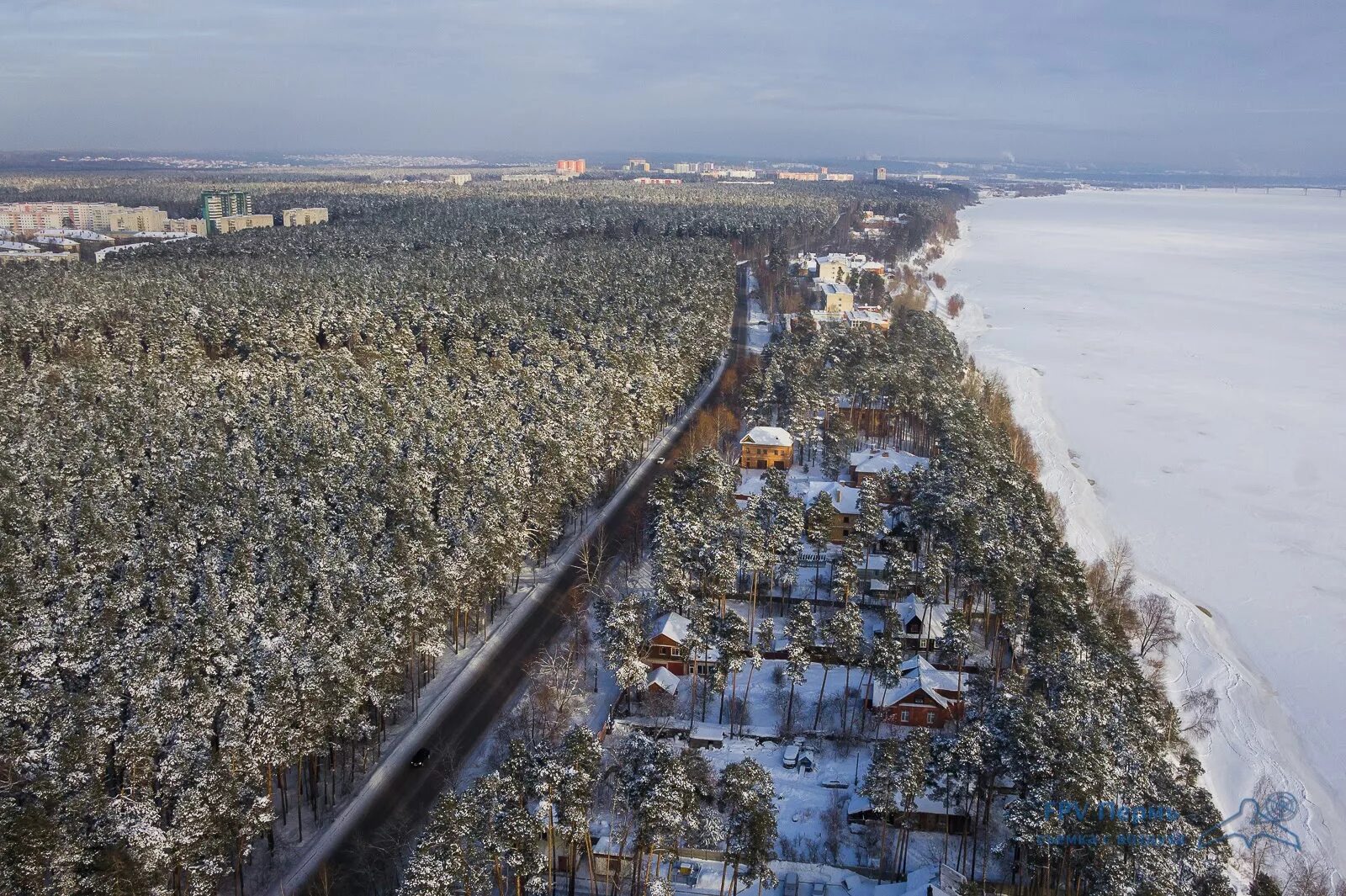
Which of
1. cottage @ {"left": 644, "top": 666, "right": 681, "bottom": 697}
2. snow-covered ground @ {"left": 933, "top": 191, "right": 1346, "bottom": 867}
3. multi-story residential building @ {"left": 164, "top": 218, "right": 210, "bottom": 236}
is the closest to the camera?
cottage @ {"left": 644, "top": 666, "right": 681, "bottom": 697}

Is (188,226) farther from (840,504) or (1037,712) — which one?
(1037,712)

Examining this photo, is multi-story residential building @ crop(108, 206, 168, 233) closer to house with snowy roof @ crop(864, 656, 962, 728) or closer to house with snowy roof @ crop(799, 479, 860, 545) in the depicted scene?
house with snowy roof @ crop(799, 479, 860, 545)

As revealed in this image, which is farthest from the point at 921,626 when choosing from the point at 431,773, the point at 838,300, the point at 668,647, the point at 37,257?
the point at 37,257

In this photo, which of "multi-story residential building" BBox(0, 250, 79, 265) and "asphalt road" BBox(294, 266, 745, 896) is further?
"multi-story residential building" BBox(0, 250, 79, 265)

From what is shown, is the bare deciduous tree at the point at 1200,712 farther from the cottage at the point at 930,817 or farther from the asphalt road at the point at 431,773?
the asphalt road at the point at 431,773

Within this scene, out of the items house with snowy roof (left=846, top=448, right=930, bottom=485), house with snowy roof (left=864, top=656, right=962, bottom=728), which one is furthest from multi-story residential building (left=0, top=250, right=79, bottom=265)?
house with snowy roof (left=864, top=656, right=962, bottom=728)
